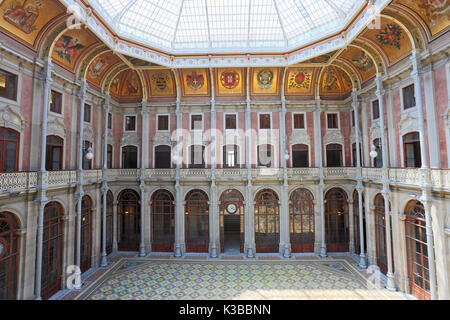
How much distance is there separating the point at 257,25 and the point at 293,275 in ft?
54.7

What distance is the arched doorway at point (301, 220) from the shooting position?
17938 millimetres

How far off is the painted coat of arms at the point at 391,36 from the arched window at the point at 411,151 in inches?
196

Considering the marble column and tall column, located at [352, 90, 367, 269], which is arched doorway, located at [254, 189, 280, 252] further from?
the marble column

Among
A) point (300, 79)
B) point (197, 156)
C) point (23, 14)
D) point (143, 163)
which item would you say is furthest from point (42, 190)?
point (300, 79)

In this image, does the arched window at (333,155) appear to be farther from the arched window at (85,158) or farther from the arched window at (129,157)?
the arched window at (85,158)

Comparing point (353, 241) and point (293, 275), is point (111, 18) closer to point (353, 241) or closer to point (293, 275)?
point (293, 275)

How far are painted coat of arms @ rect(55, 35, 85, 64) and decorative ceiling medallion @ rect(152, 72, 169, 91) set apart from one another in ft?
18.7

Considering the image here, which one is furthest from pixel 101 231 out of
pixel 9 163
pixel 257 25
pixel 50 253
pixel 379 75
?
pixel 379 75

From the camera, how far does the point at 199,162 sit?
736 inches

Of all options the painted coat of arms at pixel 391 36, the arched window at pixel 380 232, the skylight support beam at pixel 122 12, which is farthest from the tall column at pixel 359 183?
the skylight support beam at pixel 122 12

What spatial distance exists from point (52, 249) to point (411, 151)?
65.8 ft

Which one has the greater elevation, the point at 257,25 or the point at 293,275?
the point at 257,25

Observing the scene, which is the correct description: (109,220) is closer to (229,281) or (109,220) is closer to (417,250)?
(229,281)

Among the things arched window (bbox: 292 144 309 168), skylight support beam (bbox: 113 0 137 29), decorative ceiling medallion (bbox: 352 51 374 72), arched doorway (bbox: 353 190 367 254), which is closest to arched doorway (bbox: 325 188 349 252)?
arched doorway (bbox: 353 190 367 254)
